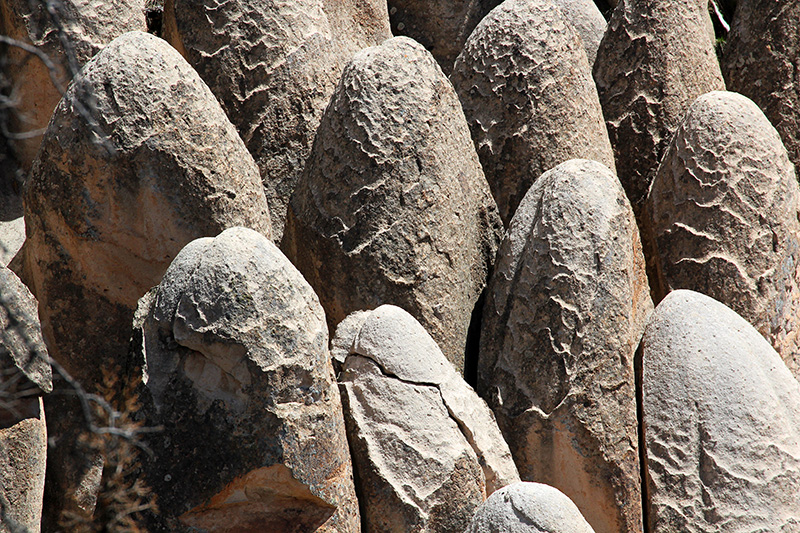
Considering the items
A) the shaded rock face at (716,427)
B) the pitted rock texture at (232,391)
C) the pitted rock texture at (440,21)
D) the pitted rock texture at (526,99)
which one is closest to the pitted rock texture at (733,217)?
the pitted rock texture at (526,99)

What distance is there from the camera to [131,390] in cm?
302

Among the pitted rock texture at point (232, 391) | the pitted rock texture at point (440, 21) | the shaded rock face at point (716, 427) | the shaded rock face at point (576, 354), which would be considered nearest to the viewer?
the pitted rock texture at point (232, 391)

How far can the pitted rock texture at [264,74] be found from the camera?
4.72m

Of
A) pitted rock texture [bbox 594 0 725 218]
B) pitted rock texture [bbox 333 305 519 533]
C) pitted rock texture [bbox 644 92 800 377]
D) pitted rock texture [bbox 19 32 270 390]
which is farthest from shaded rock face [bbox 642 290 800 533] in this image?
pitted rock texture [bbox 19 32 270 390]

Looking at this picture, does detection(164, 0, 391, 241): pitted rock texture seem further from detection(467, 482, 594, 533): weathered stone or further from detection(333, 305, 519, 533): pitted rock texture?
detection(467, 482, 594, 533): weathered stone

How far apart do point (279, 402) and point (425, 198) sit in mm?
1431

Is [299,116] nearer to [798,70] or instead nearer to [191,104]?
[191,104]

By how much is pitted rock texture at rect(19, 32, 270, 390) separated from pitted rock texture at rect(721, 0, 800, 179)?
140 inches

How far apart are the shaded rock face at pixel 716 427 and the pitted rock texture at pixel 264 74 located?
1.96 meters

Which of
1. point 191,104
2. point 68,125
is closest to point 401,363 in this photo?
point 191,104

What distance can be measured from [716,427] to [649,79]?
224 centimetres

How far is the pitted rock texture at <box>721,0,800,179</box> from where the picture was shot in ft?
19.1

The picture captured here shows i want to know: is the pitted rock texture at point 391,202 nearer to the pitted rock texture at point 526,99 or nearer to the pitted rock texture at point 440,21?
the pitted rock texture at point 526,99

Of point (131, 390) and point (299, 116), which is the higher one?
point (299, 116)
